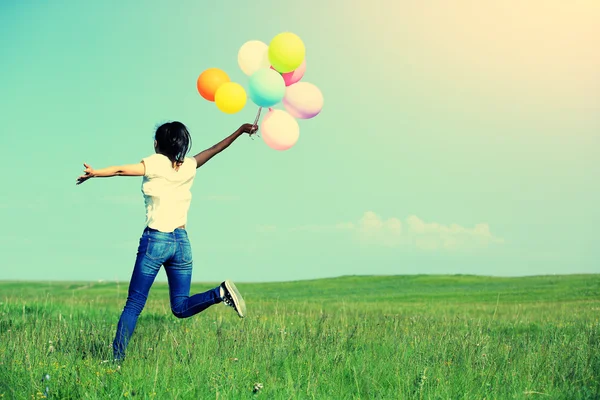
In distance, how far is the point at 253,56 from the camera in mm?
8281

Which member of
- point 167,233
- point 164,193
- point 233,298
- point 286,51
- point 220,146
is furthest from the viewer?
point 286,51

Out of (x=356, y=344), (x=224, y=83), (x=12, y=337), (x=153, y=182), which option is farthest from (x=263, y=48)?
(x=12, y=337)

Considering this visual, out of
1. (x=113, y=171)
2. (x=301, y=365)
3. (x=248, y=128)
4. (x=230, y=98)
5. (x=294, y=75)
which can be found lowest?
(x=301, y=365)

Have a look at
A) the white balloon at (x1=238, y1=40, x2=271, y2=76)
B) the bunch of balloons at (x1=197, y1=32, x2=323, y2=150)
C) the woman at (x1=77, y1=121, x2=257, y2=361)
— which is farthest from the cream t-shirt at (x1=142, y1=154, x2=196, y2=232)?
the white balloon at (x1=238, y1=40, x2=271, y2=76)

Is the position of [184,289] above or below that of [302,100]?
below

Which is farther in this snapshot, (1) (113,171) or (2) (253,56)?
(2) (253,56)

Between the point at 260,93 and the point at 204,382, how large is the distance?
12.5ft

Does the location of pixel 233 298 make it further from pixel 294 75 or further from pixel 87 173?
pixel 294 75

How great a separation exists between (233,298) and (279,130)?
234cm

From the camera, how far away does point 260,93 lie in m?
7.66

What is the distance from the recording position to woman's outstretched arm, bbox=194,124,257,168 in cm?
731

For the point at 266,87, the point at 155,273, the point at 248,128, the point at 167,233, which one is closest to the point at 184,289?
the point at 155,273

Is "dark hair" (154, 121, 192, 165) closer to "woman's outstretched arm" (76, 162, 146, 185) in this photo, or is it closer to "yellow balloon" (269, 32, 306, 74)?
"woman's outstretched arm" (76, 162, 146, 185)

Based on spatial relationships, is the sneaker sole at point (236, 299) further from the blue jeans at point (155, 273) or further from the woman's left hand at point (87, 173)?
the woman's left hand at point (87, 173)
